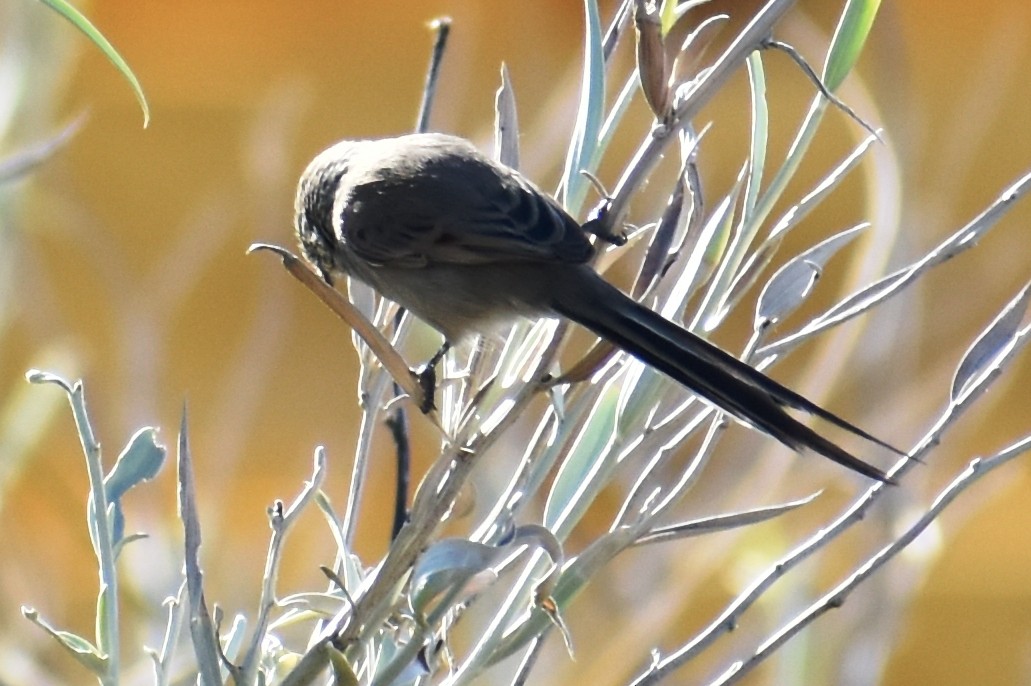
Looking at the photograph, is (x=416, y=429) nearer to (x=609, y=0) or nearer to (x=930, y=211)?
(x=930, y=211)

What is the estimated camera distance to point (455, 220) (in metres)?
2.07

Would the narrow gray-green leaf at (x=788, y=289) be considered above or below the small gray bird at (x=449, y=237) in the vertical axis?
A: below

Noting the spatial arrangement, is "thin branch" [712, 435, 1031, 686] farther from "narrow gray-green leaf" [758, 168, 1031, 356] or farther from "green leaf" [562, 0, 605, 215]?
"green leaf" [562, 0, 605, 215]

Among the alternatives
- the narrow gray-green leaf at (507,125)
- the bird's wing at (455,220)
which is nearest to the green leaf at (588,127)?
the narrow gray-green leaf at (507,125)

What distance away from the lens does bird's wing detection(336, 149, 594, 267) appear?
6.19ft

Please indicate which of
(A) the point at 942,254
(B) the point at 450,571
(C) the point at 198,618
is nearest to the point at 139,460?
(C) the point at 198,618

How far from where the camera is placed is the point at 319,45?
5129mm

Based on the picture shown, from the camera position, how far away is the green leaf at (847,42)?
1.36 meters

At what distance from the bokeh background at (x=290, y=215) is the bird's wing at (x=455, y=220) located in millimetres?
1239

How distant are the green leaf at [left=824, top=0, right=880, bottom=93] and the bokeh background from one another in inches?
79.3

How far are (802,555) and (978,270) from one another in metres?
3.39

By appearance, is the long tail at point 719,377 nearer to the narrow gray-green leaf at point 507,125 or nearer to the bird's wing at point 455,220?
the narrow gray-green leaf at point 507,125

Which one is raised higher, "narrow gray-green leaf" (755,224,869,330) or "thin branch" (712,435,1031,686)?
"narrow gray-green leaf" (755,224,869,330)

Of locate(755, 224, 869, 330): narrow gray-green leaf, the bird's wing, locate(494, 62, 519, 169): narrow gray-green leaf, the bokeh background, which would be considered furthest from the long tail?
the bokeh background
